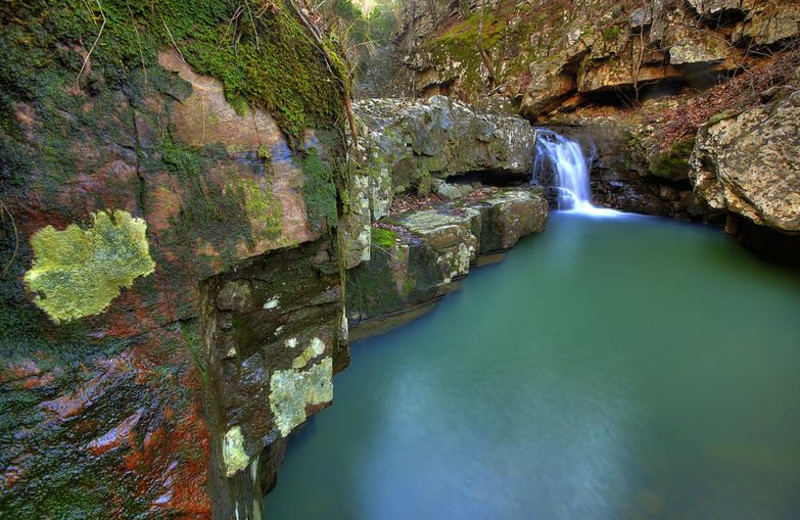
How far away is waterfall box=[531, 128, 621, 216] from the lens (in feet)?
32.2

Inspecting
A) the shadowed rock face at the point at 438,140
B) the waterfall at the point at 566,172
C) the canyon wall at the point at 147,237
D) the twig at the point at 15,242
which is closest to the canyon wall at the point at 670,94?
the waterfall at the point at 566,172

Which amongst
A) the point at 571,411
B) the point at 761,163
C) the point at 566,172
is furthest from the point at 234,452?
the point at 566,172

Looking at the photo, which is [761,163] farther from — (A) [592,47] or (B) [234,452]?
(A) [592,47]

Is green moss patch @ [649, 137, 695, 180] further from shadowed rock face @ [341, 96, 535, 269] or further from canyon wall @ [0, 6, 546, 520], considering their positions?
canyon wall @ [0, 6, 546, 520]

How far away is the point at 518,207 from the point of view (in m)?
6.98

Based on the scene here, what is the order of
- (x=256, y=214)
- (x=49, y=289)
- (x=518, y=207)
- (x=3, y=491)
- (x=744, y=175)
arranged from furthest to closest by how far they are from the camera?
(x=518, y=207) < (x=744, y=175) < (x=256, y=214) < (x=49, y=289) < (x=3, y=491)

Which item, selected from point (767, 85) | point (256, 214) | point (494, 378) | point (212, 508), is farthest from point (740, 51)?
point (212, 508)

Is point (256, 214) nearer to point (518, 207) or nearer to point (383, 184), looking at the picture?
point (383, 184)

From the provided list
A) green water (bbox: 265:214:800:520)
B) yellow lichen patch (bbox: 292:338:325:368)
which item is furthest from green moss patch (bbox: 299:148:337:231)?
green water (bbox: 265:214:800:520)

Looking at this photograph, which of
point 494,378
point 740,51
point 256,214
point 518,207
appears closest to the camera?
point 256,214

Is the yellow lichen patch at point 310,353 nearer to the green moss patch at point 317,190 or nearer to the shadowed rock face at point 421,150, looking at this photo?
the green moss patch at point 317,190

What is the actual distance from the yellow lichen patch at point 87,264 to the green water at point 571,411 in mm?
2117

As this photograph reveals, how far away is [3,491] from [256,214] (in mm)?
1074

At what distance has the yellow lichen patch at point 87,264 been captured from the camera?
107 cm
